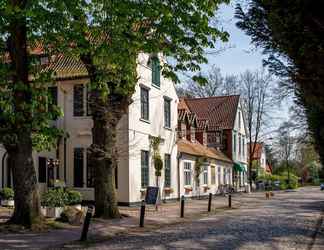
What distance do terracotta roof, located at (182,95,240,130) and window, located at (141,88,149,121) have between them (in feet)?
67.9

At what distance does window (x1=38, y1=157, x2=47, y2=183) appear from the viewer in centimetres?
2836

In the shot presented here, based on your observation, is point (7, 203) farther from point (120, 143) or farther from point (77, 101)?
point (77, 101)

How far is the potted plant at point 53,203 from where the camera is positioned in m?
20.0

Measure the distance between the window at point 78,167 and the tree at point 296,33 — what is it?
61.6ft

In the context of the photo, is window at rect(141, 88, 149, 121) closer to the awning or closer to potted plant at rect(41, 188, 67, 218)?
potted plant at rect(41, 188, 67, 218)

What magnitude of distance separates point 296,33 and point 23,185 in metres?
10.2

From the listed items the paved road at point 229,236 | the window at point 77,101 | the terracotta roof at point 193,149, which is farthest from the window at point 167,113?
the paved road at point 229,236

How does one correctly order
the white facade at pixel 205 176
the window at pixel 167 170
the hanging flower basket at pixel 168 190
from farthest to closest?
the white facade at pixel 205 176, the window at pixel 167 170, the hanging flower basket at pixel 168 190

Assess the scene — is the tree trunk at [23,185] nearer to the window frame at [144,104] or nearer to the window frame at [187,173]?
the window frame at [144,104]

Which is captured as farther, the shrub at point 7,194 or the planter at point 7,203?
the shrub at point 7,194

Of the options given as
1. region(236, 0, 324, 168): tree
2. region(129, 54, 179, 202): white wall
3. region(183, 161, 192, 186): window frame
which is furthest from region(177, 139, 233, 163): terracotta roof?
region(236, 0, 324, 168): tree

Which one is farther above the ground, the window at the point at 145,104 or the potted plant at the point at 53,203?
the window at the point at 145,104

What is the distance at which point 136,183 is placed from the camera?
28578mm

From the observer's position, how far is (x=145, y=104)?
3077 cm
